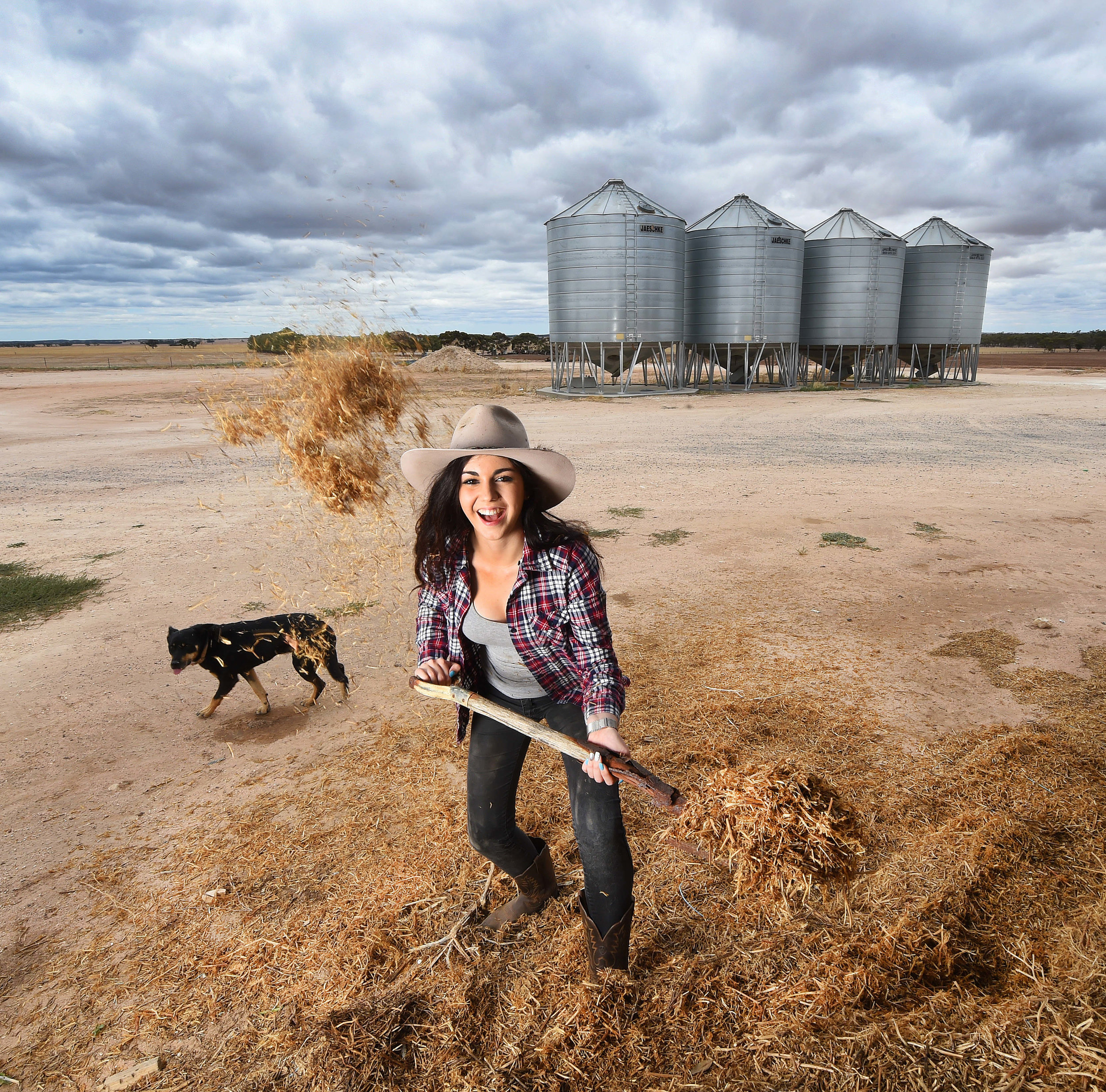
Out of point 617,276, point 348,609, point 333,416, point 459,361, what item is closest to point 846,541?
point 348,609

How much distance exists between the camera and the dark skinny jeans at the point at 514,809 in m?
2.42

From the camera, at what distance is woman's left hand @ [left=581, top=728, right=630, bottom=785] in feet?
7.45

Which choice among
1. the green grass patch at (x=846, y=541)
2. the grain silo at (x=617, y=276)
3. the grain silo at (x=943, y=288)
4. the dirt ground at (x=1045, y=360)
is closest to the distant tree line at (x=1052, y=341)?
the dirt ground at (x=1045, y=360)

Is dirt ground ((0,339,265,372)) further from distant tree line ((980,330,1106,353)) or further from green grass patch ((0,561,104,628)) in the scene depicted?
distant tree line ((980,330,1106,353))

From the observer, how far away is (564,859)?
346cm

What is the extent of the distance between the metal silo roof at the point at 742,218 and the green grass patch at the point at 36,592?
91.2 feet

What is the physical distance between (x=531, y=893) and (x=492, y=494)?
1.76m

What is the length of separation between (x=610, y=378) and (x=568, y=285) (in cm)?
518

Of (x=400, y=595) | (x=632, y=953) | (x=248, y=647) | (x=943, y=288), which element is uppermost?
(x=943, y=288)

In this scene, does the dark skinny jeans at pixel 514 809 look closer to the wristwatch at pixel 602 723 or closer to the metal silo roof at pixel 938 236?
the wristwatch at pixel 602 723

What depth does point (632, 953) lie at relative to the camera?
2.85 meters

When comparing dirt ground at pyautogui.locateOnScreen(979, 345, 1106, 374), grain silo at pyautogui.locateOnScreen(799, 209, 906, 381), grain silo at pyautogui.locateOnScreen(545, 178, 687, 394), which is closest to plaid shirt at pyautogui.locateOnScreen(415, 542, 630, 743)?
grain silo at pyautogui.locateOnScreen(545, 178, 687, 394)

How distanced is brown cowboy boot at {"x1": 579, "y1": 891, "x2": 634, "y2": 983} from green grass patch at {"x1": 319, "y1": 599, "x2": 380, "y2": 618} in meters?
4.73

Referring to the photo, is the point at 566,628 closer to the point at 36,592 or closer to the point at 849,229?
the point at 36,592
